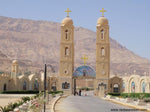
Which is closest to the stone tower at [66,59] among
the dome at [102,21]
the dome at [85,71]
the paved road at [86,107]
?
the dome at [85,71]

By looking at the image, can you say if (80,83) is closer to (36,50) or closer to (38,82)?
(38,82)

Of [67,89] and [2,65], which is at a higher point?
[2,65]

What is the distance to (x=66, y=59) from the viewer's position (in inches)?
1987

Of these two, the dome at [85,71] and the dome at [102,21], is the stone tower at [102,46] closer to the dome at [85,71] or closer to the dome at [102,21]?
the dome at [102,21]

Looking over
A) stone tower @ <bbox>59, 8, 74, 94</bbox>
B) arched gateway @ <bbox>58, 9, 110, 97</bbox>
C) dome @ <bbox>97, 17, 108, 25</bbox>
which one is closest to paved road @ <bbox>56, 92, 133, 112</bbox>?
arched gateway @ <bbox>58, 9, 110, 97</bbox>

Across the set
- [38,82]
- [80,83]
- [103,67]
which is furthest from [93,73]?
[80,83]

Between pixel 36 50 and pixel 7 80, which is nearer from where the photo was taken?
pixel 7 80

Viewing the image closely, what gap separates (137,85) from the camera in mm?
46125

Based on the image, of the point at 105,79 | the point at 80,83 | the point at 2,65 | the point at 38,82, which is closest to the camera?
the point at 105,79

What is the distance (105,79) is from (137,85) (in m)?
5.61

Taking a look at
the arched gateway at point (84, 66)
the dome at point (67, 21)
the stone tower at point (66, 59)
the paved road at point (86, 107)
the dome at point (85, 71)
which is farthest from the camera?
the dome at point (67, 21)

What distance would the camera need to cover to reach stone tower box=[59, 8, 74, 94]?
49750 millimetres

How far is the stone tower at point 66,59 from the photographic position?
163 feet

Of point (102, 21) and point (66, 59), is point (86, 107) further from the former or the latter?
point (102, 21)
